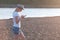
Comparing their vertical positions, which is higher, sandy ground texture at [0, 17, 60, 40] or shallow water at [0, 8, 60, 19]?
sandy ground texture at [0, 17, 60, 40]

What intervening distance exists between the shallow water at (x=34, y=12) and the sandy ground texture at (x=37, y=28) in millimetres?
776

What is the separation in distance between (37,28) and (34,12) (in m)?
3.23

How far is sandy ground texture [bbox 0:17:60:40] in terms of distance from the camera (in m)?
7.70

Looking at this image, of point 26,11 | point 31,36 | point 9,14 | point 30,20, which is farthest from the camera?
point 26,11

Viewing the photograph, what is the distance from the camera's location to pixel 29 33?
318 inches

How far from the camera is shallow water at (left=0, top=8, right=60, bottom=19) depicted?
11.2 metres

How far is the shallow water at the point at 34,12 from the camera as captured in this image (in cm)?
1123

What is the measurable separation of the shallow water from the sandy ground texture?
776mm

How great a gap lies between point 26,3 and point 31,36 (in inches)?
221

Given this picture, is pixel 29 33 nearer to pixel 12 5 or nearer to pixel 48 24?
pixel 48 24

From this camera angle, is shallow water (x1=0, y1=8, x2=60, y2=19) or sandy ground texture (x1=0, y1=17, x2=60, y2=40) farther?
shallow water (x1=0, y1=8, x2=60, y2=19)

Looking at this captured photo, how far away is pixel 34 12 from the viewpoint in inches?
470

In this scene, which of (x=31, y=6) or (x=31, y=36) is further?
(x=31, y=6)

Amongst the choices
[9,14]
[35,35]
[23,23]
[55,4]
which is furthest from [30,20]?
[55,4]
